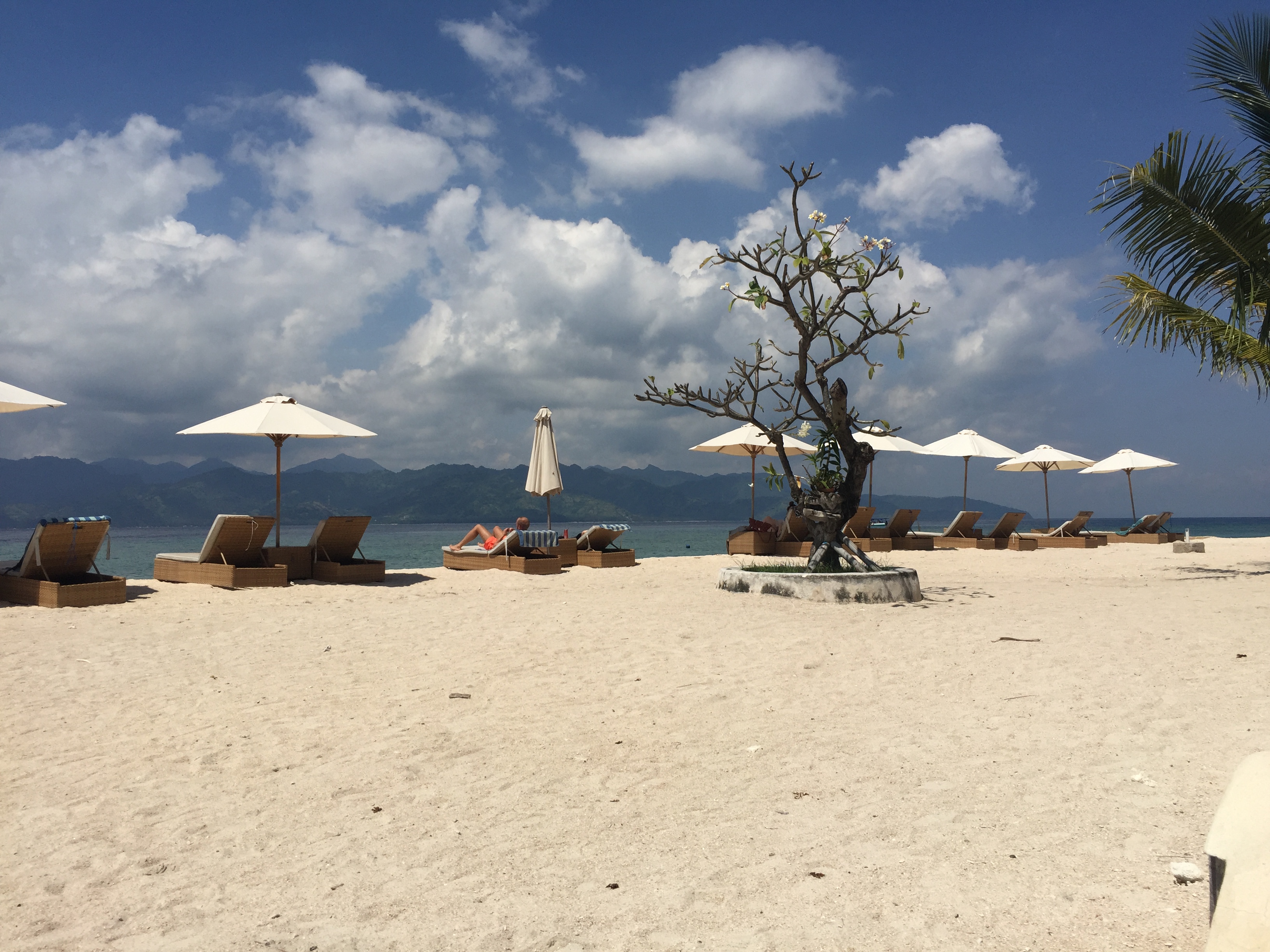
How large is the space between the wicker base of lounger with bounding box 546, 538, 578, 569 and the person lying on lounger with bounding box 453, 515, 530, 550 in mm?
672

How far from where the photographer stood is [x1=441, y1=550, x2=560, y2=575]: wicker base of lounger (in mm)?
11812

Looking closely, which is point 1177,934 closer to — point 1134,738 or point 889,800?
point 889,800

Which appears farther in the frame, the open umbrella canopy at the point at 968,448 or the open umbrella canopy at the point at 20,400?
the open umbrella canopy at the point at 968,448

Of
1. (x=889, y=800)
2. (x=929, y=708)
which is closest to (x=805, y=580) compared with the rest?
(x=929, y=708)

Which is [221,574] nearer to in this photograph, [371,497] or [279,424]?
[279,424]

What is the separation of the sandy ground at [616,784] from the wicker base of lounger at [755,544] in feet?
28.1

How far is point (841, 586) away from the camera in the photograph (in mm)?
8328

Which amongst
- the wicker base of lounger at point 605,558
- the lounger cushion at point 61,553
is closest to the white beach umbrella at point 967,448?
the wicker base of lounger at point 605,558

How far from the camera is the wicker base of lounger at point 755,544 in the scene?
15.4 metres

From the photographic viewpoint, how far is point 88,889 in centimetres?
253

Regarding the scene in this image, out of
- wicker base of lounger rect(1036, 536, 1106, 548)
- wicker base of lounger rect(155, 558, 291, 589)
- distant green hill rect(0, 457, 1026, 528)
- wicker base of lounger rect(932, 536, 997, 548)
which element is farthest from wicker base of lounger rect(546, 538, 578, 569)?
distant green hill rect(0, 457, 1026, 528)

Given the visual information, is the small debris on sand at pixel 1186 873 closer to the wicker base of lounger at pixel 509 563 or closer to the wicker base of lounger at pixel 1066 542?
the wicker base of lounger at pixel 509 563

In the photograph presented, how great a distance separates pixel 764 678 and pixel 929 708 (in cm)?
109

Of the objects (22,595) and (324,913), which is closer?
(324,913)
